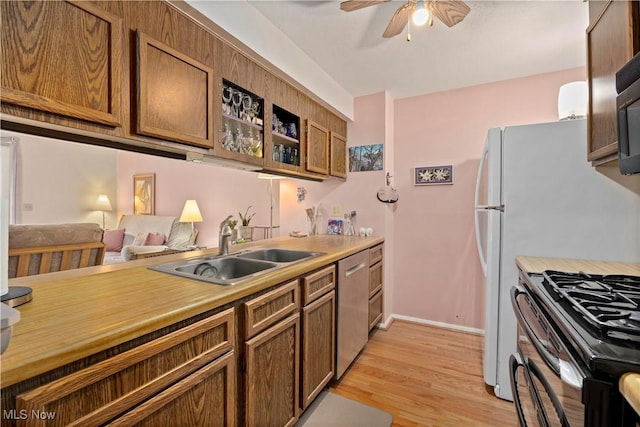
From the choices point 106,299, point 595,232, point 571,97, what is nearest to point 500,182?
point 595,232

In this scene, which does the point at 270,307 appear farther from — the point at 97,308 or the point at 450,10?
the point at 450,10

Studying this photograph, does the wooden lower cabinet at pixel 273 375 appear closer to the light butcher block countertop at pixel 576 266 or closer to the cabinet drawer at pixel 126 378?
the cabinet drawer at pixel 126 378

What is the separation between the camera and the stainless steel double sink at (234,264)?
4.50ft

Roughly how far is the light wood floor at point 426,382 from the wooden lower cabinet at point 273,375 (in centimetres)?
60

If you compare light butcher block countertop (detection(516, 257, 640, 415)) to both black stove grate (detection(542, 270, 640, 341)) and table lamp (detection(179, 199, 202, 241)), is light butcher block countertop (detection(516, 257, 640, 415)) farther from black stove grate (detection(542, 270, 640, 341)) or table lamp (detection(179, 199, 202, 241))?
table lamp (detection(179, 199, 202, 241))

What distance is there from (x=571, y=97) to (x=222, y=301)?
2.30 metres

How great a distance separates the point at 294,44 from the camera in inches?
78.2

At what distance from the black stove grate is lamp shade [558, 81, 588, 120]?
1.08 meters

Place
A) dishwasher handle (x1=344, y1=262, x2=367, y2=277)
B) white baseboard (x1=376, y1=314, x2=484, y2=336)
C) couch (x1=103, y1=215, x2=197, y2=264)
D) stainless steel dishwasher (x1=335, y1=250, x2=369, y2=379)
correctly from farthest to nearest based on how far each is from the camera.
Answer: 1. couch (x1=103, y1=215, x2=197, y2=264)
2. white baseboard (x1=376, y1=314, x2=484, y2=336)
3. dishwasher handle (x1=344, y1=262, x2=367, y2=277)
4. stainless steel dishwasher (x1=335, y1=250, x2=369, y2=379)

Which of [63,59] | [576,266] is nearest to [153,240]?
[63,59]

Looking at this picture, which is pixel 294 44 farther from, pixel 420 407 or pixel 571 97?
pixel 420 407

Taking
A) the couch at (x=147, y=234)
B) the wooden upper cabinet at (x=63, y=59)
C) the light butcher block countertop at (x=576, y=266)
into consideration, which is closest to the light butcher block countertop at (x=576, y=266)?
the light butcher block countertop at (x=576, y=266)

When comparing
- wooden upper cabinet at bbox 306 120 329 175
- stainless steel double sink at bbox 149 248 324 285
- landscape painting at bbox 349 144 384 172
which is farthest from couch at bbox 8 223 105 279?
landscape painting at bbox 349 144 384 172

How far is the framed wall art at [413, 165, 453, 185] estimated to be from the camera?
2.71m
